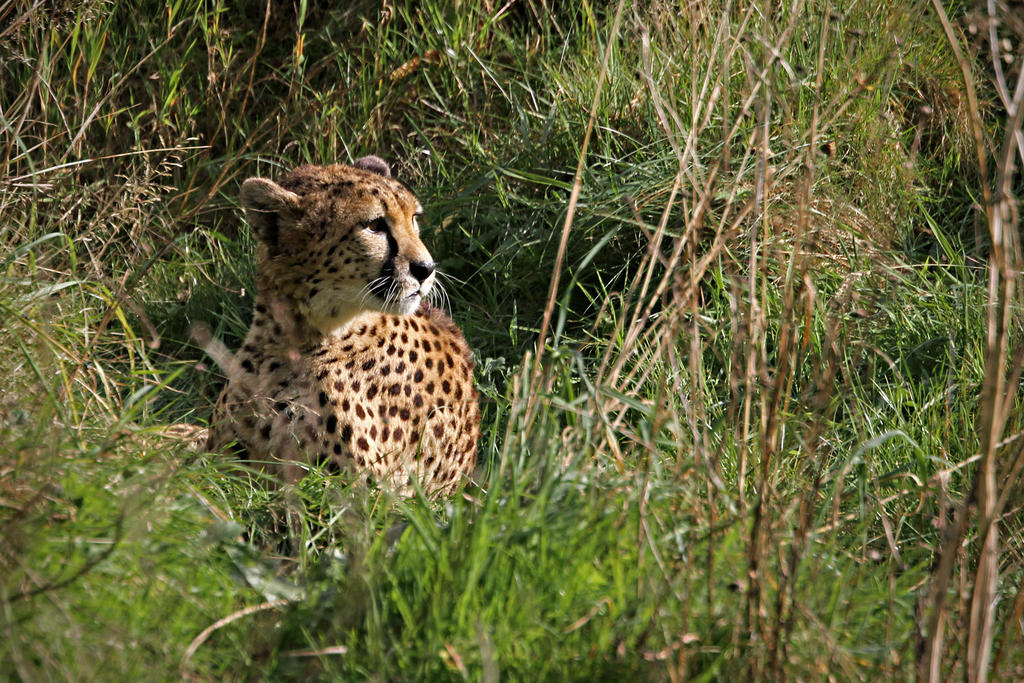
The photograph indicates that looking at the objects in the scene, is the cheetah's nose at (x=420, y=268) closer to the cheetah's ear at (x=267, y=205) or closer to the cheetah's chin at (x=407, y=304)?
the cheetah's chin at (x=407, y=304)

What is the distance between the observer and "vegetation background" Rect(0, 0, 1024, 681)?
7.09 ft

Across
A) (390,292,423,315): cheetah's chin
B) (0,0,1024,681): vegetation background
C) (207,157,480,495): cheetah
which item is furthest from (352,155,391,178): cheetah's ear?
(390,292,423,315): cheetah's chin

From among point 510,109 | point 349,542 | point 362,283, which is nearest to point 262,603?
point 349,542

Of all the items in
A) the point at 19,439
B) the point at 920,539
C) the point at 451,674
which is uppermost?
the point at 19,439

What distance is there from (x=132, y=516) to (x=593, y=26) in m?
3.17

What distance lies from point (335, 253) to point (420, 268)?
274mm

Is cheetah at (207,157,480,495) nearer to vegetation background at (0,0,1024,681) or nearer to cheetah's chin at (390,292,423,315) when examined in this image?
cheetah's chin at (390,292,423,315)

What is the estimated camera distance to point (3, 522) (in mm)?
2244

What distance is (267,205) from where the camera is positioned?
356 cm

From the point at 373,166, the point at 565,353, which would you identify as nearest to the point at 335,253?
the point at 373,166

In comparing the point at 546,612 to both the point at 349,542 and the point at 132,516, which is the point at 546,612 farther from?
the point at 132,516

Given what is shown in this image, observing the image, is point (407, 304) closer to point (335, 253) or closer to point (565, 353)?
point (335, 253)

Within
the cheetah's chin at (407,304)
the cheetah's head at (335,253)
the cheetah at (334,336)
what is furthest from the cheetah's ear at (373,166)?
the cheetah's chin at (407,304)

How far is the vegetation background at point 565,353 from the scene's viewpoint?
85.0 inches
